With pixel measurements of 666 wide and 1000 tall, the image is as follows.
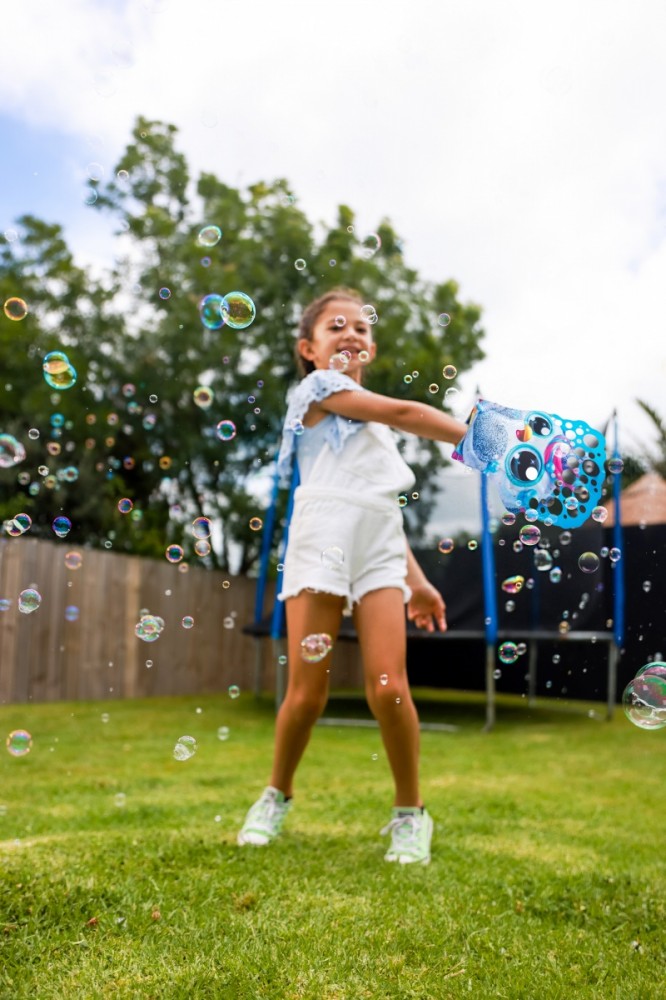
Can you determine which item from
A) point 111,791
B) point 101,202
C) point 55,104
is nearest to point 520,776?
point 111,791

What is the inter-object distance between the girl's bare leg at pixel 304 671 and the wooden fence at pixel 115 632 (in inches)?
158

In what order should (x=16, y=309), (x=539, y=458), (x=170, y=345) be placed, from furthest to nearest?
1. (x=170, y=345)
2. (x=16, y=309)
3. (x=539, y=458)

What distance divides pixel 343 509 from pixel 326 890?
2.91ft

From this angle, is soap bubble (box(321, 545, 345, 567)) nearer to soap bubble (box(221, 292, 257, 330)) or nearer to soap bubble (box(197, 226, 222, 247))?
soap bubble (box(221, 292, 257, 330))

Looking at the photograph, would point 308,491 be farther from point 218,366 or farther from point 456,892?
Answer: point 218,366

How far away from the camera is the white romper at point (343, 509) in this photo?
7.41 feet

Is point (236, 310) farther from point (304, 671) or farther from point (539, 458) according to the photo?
point (539, 458)

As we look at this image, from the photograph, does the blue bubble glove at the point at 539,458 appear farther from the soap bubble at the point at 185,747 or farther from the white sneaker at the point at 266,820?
the white sneaker at the point at 266,820

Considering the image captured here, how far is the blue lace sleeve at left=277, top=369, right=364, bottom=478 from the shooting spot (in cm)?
223

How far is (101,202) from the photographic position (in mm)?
10031

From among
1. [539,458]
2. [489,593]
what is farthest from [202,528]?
[489,593]

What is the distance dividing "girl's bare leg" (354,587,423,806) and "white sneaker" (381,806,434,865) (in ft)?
0.10

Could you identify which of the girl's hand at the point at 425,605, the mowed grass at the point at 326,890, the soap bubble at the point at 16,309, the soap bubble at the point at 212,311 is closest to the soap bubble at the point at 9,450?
the soap bubble at the point at 16,309

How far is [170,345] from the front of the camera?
8977 millimetres
